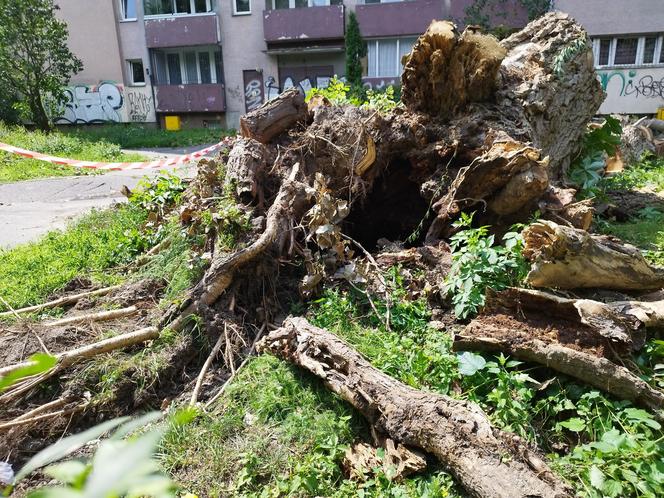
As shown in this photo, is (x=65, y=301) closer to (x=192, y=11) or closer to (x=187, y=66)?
(x=192, y=11)

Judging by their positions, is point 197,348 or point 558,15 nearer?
point 197,348

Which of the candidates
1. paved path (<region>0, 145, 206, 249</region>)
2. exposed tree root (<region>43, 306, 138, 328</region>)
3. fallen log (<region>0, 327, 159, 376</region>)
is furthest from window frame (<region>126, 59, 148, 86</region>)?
fallen log (<region>0, 327, 159, 376</region>)

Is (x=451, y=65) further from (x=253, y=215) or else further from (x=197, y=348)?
(x=197, y=348)

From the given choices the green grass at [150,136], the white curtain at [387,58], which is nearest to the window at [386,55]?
the white curtain at [387,58]

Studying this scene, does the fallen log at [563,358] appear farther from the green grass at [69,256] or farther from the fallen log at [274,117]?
the green grass at [69,256]

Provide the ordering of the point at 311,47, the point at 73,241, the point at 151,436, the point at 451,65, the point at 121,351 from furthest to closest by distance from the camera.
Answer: the point at 311,47
the point at 73,241
the point at 451,65
the point at 121,351
the point at 151,436

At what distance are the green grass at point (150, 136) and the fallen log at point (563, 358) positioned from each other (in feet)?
57.9

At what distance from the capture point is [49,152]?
14969 millimetres

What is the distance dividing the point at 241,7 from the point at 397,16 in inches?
277

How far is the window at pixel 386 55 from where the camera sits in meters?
20.4

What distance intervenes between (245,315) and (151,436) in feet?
10.5

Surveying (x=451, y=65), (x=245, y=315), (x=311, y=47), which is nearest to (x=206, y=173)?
(x=245, y=315)

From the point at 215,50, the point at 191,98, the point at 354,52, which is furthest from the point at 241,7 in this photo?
the point at 354,52

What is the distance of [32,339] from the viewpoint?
334 cm
